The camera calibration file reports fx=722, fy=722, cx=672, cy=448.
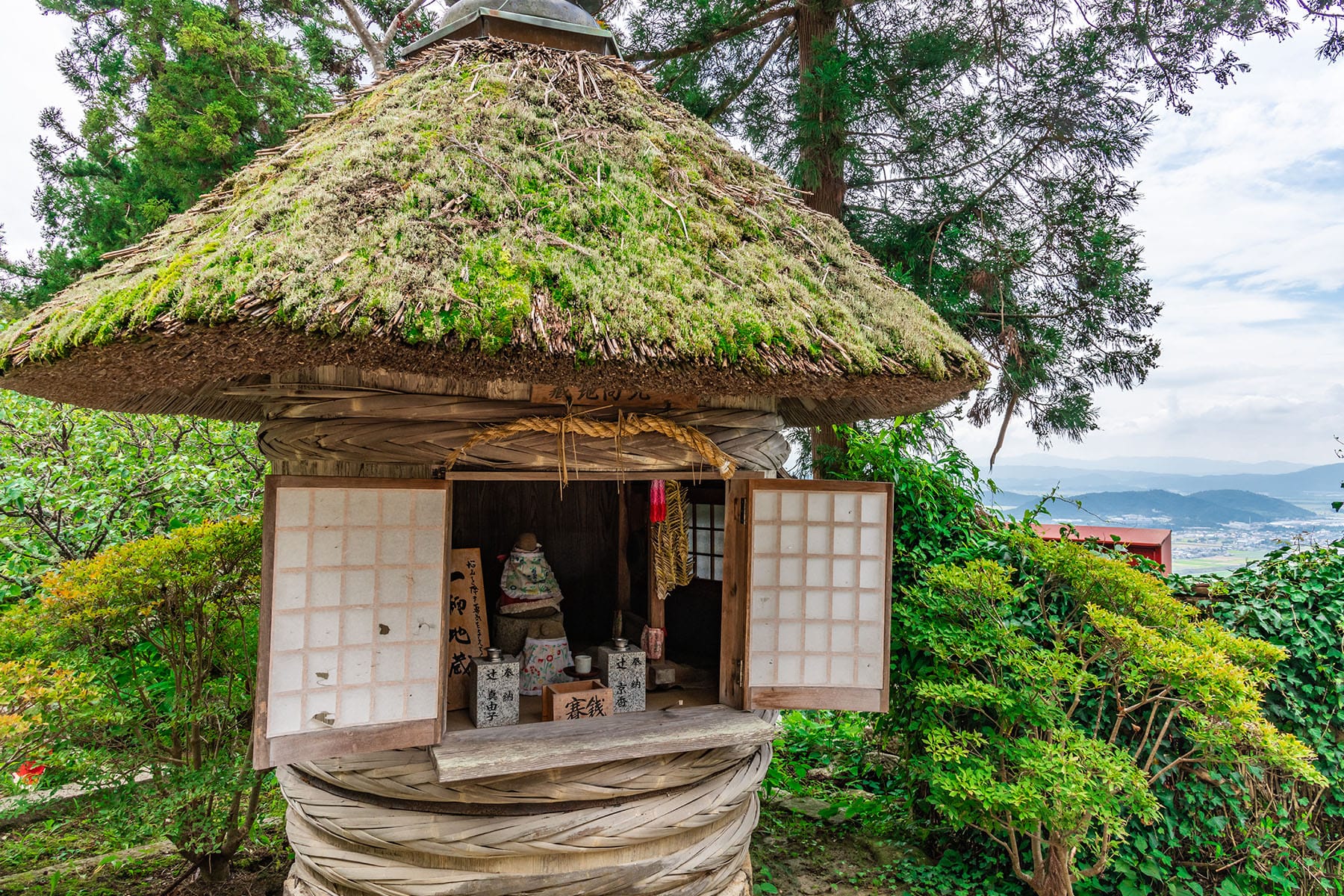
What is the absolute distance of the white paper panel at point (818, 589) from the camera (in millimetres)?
3416

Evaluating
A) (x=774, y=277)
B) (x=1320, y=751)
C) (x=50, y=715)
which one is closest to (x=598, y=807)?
(x=774, y=277)

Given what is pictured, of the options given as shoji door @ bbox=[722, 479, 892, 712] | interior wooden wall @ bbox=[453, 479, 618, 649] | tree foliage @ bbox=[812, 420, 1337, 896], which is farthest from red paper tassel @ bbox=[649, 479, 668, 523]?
tree foliage @ bbox=[812, 420, 1337, 896]

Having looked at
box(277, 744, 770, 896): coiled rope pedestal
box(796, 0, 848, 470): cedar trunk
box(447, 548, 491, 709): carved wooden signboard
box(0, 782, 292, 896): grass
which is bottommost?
box(0, 782, 292, 896): grass

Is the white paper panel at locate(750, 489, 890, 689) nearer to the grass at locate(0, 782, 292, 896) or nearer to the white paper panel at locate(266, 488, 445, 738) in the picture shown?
the white paper panel at locate(266, 488, 445, 738)

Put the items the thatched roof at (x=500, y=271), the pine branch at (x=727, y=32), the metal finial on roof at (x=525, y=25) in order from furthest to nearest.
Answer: the pine branch at (x=727, y=32)
the metal finial on roof at (x=525, y=25)
the thatched roof at (x=500, y=271)

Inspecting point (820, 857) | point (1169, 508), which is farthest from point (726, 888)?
point (1169, 508)

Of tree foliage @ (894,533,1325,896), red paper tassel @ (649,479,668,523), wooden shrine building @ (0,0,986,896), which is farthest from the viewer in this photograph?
red paper tassel @ (649,479,668,523)

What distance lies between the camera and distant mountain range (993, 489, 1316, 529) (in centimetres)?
501

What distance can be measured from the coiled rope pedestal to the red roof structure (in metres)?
3.03

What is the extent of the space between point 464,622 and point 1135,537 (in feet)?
16.2

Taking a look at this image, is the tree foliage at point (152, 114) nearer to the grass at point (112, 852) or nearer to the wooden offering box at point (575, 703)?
the grass at point (112, 852)

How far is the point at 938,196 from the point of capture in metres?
6.36

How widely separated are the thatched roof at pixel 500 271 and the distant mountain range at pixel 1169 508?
6.85ft

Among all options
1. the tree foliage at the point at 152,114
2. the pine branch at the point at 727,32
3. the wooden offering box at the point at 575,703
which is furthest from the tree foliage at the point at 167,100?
the wooden offering box at the point at 575,703
